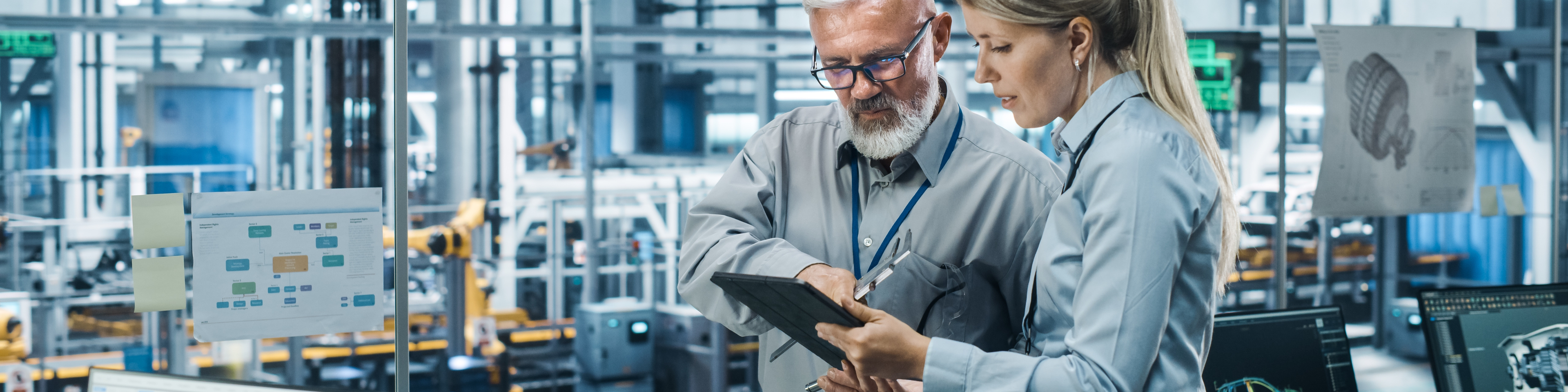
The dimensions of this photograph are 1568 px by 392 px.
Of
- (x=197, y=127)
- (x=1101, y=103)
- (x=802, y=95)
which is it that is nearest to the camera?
(x=1101, y=103)

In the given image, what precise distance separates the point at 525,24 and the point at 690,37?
1.03 m

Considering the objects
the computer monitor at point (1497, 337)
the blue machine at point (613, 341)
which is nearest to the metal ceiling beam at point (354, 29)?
the blue machine at point (613, 341)

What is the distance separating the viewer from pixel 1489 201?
3416 mm

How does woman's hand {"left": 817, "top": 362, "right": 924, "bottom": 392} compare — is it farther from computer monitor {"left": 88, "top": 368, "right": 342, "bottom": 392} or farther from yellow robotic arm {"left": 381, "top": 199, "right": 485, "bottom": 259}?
yellow robotic arm {"left": 381, "top": 199, "right": 485, "bottom": 259}

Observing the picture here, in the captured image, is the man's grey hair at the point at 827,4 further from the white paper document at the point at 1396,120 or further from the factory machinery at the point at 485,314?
the factory machinery at the point at 485,314

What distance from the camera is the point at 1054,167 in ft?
4.49

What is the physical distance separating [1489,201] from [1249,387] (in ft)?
7.79

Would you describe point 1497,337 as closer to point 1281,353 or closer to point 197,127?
point 1281,353

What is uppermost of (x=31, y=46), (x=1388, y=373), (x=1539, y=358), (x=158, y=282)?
(x=31, y=46)

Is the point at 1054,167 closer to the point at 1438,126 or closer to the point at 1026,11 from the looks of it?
the point at 1026,11

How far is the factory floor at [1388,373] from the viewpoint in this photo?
21.2ft

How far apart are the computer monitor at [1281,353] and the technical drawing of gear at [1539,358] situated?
0.43 metres

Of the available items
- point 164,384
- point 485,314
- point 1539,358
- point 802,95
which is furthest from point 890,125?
point 802,95

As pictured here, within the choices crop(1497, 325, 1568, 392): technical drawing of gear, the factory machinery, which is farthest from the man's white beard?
the factory machinery
